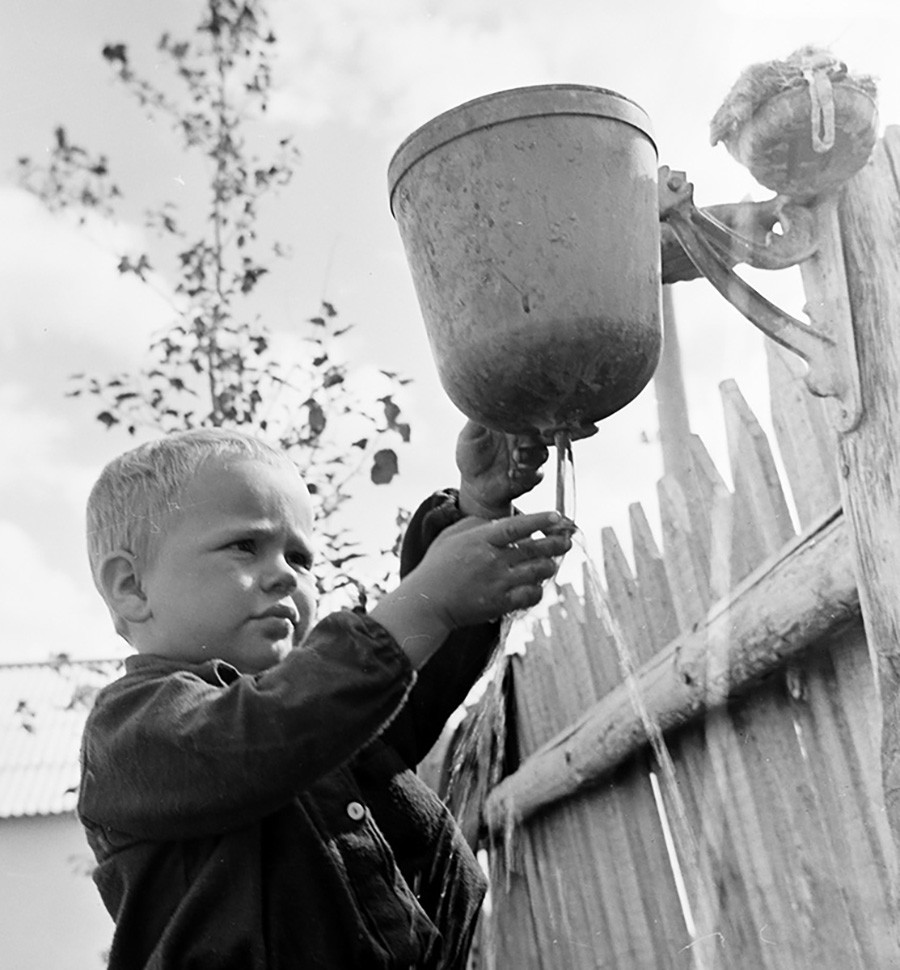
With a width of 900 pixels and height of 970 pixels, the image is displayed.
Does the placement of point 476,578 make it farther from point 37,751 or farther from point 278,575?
point 37,751

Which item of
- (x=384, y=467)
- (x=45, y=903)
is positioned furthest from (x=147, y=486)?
(x=45, y=903)

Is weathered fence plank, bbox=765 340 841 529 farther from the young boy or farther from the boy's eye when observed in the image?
the boy's eye

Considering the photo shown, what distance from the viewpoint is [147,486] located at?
5.82 feet

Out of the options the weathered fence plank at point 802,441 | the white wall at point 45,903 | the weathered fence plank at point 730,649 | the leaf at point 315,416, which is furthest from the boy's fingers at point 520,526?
the white wall at point 45,903

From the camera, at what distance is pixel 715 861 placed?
251 cm

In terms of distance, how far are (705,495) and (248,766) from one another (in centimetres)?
138

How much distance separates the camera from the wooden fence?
170cm

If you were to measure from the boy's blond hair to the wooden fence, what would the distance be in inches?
23.9

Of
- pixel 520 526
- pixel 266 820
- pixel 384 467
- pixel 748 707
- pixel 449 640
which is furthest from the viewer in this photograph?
pixel 384 467

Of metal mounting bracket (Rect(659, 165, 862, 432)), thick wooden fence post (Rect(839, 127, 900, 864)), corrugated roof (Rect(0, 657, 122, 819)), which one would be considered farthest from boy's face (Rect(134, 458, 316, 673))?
corrugated roof (Rect(0, 657, 122, 819))

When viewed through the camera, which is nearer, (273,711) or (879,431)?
(273,711)

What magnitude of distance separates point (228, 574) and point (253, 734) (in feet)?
1.00

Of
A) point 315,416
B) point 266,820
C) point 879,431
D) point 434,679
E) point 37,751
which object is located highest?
point 37,751

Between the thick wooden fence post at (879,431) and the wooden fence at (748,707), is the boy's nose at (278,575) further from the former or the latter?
the thick wooden fence post at (879,431)
